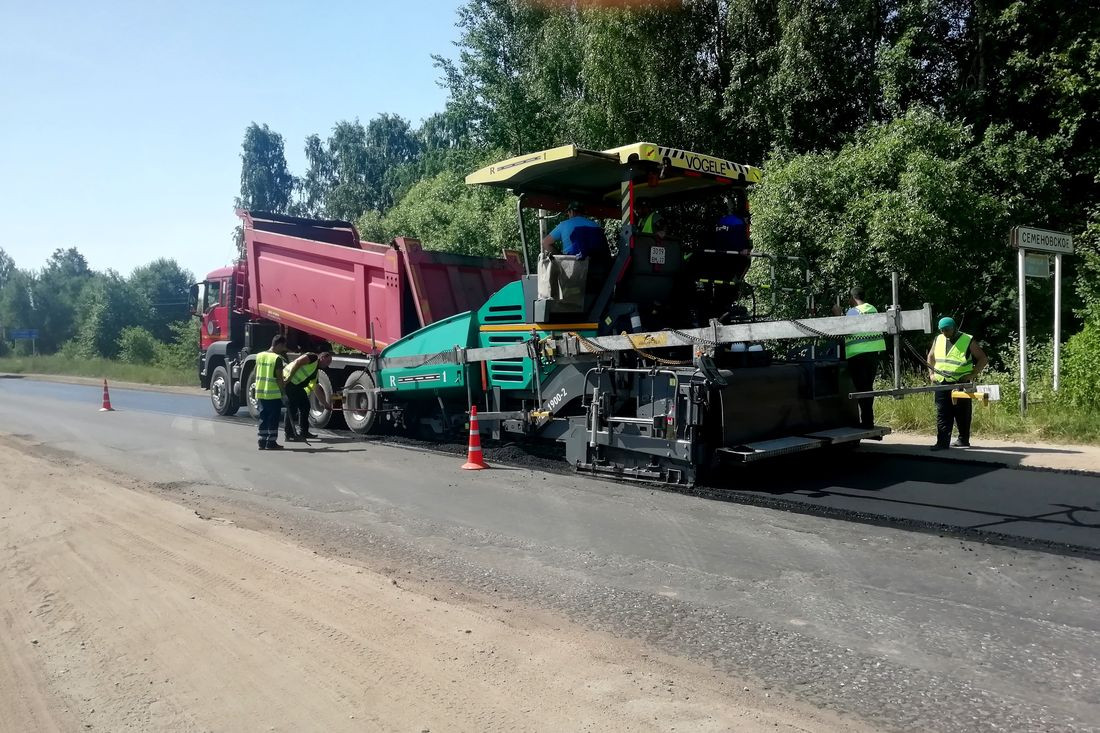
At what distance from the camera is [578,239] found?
25.6 feet

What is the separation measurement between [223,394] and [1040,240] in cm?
1258

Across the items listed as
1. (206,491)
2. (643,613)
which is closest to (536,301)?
(206,491)

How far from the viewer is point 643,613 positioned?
4.16 m

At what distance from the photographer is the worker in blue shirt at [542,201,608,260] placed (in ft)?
25.6

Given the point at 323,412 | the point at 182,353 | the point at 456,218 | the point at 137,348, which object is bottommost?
the point at 323,412

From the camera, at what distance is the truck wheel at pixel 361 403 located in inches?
435

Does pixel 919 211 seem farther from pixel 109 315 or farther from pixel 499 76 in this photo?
pixel 109 315

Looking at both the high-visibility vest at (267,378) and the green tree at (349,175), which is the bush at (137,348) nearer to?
the green tree at (349,175)

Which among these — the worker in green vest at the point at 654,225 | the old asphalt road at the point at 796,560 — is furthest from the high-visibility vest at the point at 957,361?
the worker in green vest at the point at 654,225

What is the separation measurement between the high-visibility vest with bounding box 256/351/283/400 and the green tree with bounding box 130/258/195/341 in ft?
148

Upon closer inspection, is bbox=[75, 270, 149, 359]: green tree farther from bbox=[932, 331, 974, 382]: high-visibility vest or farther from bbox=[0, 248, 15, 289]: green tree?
bbox=[0, 248, 15, 289]: green tree

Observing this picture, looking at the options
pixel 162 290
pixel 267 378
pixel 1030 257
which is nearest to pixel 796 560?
pixel 1030 257

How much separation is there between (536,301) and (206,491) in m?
3.55

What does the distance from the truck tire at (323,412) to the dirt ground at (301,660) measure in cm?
678
